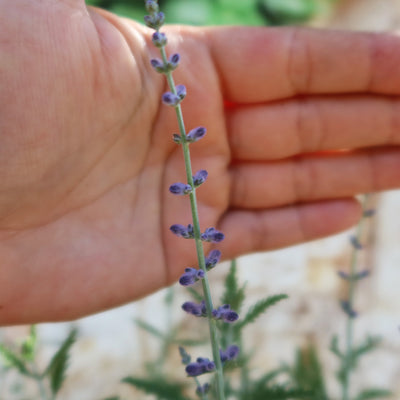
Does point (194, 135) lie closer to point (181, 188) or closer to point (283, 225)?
point (181, 188)

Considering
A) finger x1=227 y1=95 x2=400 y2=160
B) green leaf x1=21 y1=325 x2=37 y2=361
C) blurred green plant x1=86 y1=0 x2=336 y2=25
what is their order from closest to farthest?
green leaf x1=21 y1=325 x2=37 y2=361, finger x1=227 y1=95 x2=400 y2=160, blurred green plant x1=86 y1=0 x2=336 y2=25

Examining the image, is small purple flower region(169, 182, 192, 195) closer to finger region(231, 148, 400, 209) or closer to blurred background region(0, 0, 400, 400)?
finger region(231, 148, 400, 209)

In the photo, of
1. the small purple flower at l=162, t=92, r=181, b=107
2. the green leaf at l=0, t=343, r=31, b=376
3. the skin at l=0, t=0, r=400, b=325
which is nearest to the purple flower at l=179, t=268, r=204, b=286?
the small purple flower at l=162, t=92, r=181, b=107

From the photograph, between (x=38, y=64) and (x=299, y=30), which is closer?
(x=38, y=64)

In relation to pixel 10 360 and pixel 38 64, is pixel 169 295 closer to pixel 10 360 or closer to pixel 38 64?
pixel 10 360

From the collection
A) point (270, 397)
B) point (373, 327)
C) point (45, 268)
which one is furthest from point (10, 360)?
point (373, 327)

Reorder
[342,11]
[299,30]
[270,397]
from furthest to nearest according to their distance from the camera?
1. [342,11]
2. [299,30]
3. [270,397]

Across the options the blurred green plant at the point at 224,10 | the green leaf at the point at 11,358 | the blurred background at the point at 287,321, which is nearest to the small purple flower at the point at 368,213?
the green leaf at the point at 11,358
